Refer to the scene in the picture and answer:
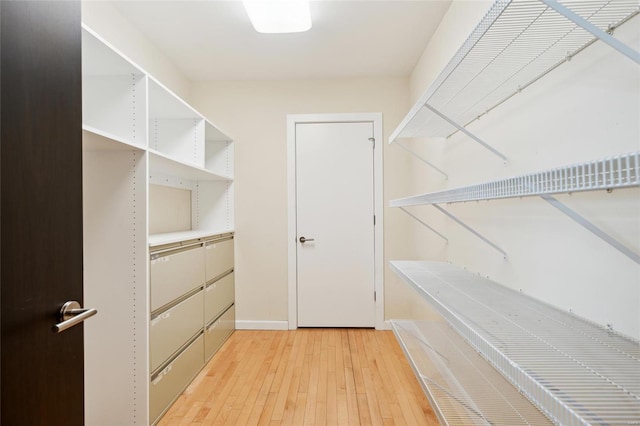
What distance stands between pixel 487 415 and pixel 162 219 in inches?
100

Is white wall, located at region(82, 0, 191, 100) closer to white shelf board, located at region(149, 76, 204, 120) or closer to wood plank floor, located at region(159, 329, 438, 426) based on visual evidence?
white shelf board, located at region(149, 76, 204, 120)

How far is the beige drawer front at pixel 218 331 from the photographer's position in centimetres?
260

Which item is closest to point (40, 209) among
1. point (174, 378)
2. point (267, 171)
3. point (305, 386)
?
point (174, 378)

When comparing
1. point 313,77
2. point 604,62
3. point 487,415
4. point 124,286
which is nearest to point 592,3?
point 604,62

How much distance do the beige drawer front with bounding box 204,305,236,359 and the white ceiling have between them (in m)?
2.34

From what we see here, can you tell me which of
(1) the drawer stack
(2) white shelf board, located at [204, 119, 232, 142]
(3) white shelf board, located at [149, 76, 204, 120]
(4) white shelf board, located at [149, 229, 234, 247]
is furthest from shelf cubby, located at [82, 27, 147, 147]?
(2) white shelf board, located at [204, 119, 232, 142]

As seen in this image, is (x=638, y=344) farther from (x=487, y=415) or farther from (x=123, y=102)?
(x=123, y=102)

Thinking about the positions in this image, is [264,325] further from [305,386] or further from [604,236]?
[604,236]

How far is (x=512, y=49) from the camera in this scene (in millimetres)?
A: 1112

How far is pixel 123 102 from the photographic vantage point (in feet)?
5.86

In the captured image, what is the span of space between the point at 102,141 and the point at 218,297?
67.8 inches

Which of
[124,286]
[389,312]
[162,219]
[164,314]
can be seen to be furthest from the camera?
[389,312]

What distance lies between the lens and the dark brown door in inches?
27.8

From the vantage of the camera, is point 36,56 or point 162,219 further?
point 162,219
